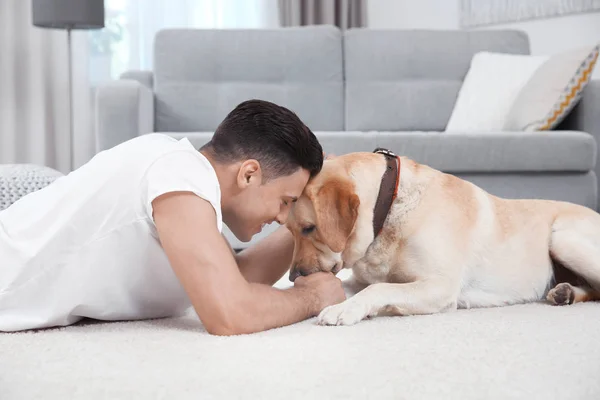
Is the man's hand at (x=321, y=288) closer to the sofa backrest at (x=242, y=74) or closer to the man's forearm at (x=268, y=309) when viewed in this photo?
the man's forearm at (x=268, y=309)

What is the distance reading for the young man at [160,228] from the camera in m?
1.60

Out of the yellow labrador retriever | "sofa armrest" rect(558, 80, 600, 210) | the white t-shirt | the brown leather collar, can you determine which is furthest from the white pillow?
the white t-shirt

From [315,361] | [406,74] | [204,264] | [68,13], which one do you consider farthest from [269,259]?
[68,13]

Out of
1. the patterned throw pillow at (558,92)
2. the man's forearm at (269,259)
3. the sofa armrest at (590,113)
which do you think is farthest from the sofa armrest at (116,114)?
the sofa armrest at (590,113)

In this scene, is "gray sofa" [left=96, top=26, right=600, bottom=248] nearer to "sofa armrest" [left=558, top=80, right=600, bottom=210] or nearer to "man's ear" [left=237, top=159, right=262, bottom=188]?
"sofa armrest" [left=558, top=80, right=600, bottom=210]

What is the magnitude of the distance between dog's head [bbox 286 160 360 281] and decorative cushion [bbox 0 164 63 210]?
1.04 metres

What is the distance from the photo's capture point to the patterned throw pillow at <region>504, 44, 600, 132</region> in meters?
4.06

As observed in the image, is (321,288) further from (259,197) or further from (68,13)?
(68,13)

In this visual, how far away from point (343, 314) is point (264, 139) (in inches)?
18.6

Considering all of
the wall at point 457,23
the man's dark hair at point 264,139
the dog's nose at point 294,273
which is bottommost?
the dog's nose at point 294,273

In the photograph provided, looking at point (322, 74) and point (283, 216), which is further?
point (322, 74)

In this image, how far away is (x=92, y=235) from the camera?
1702 mm

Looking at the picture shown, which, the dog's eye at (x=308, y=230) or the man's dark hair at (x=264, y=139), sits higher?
the man's dark hair at (x=264, y=139)

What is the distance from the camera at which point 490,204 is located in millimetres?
2230
